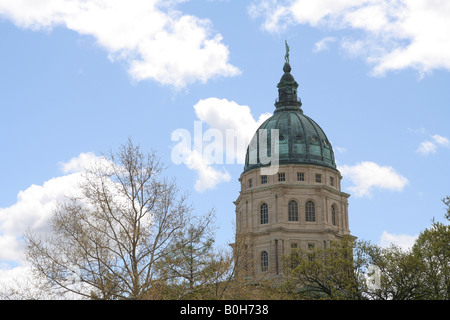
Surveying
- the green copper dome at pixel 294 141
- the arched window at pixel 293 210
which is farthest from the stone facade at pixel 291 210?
the green copper dome at pixel 294 141

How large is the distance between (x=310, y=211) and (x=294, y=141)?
10405 millimetres

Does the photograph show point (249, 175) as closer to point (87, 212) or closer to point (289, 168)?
point (289, 168)

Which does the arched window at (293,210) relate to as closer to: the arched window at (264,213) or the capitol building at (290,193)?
the capitol building at (290,193)

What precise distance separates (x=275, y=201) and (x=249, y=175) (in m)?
6.74

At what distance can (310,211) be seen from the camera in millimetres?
92125

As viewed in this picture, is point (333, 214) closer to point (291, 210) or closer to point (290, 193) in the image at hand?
point (291, 210)

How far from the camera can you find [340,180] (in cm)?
9769

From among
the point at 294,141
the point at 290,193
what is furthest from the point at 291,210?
the point at 294,141

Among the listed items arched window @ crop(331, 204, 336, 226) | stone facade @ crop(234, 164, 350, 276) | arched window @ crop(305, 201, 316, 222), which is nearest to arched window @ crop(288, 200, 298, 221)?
stone facade @ crop(234, 164, 350, 276)

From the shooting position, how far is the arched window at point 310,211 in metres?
91.7

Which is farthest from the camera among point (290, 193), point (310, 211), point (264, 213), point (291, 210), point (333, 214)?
point (333, 214)

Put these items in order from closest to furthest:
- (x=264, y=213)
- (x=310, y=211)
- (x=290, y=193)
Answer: (x=290, y=193)
(x=310, y=211)
(x=264, y=213)

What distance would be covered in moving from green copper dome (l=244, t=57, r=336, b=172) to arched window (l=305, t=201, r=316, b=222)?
5.92m
